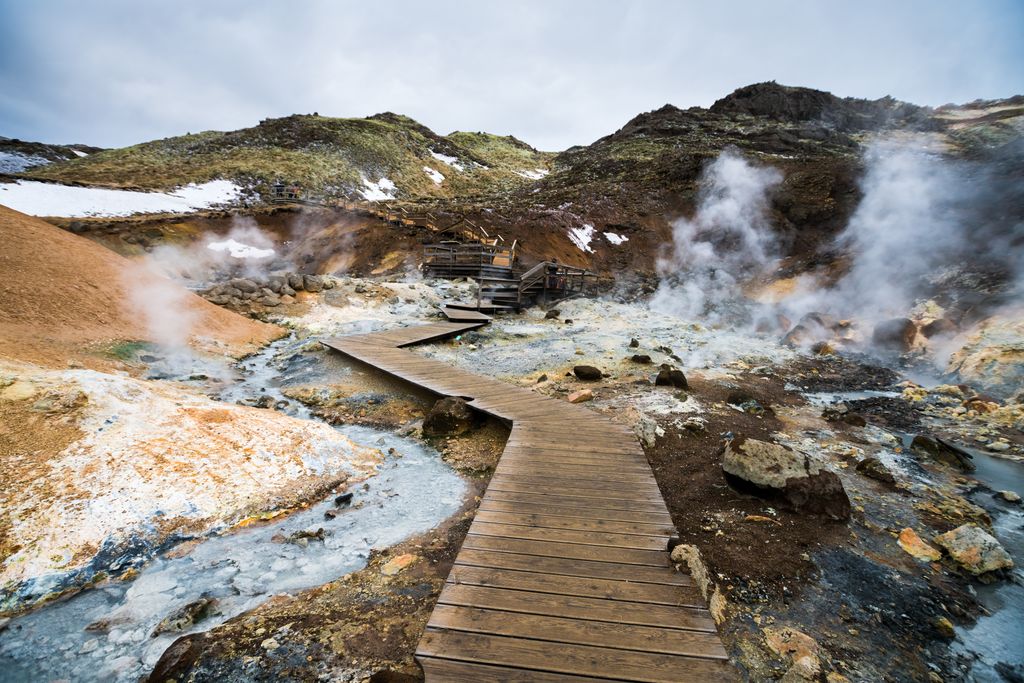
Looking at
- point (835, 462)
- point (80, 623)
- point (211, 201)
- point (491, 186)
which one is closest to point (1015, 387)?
point (835, 462)

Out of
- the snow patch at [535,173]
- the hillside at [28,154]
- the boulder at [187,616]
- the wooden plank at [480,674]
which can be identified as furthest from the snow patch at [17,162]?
the wooden plank at [480,674]

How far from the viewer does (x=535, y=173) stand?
2547 inches

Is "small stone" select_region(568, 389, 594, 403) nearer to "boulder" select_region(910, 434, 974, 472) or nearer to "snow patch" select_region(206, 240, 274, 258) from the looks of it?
"boulder" select_region(910, 434, 974, 472)

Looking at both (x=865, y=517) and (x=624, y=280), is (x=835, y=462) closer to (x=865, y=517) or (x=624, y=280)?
(x=865, y=517)

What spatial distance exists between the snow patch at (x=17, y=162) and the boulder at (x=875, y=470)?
57.5m

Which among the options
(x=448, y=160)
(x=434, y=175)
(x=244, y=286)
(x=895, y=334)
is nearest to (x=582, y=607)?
(x=895, y=334)

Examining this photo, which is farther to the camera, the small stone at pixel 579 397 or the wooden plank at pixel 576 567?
the small stone at pixel 579 397

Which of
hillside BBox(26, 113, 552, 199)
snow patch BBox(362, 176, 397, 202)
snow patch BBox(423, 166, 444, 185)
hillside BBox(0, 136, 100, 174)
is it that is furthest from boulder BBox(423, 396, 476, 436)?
hillside BBox(0, 136, 100, 174)

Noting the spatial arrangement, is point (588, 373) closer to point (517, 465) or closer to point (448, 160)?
point (517, 465)

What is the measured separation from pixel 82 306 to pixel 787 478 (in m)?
13.6

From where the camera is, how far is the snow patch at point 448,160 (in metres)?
56.2

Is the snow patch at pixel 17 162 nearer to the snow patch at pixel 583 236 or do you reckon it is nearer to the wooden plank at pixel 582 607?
the snow patch at pixel 583 236

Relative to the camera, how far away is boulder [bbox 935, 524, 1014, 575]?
13.1 feet

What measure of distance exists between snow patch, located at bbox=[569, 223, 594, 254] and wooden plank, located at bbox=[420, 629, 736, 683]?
2246 centimetres
